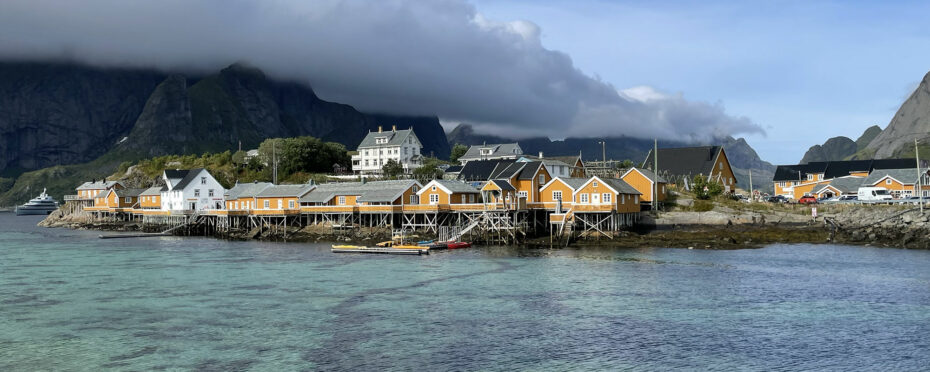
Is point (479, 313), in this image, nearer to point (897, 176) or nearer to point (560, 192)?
point (560, 192)

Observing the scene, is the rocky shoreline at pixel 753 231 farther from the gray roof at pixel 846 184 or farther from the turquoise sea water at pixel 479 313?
the gray roof at pixel 846 184

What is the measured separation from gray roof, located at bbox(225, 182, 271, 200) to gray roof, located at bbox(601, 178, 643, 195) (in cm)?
4483

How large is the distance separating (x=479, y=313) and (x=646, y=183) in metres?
45.1

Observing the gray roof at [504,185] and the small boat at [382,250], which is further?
the gray roof at [504,185]

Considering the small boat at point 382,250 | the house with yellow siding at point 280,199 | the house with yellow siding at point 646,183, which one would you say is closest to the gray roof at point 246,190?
the house with yellow siding at point 280,199

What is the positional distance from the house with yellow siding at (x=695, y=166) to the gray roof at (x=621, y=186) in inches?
845

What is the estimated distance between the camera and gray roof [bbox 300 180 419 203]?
71562 millimetres

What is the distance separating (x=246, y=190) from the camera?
87.9 m

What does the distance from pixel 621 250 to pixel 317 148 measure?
→ 7280cm

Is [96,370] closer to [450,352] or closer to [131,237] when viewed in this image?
[450,352]

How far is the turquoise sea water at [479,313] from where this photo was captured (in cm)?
2352

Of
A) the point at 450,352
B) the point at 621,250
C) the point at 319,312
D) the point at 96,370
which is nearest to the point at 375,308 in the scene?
the point at 319,312

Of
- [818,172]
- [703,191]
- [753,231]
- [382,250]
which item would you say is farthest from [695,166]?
[382,250]

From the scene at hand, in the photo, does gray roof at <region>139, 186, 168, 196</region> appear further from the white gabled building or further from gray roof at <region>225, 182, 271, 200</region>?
gray roof at <region>225, 182, 271, 200</region>
